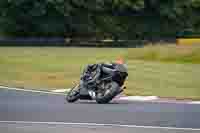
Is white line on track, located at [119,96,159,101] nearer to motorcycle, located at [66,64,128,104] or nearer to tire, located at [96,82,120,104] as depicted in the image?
motorcycle, located at [66,64,128,104]

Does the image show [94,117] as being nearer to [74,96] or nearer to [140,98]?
[74,96]

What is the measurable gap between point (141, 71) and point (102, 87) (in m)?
11.4

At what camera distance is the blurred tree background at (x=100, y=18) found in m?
62.4

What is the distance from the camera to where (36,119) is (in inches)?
580

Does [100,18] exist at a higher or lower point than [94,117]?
higher

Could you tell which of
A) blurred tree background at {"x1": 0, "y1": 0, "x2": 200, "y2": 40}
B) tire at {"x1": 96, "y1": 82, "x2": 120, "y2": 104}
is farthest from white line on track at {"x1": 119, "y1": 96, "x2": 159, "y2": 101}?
blurred tree background at {"x1": 0, "y1": 0, "x2": 200, "y2": 40}

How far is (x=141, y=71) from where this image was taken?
2931 centimetres

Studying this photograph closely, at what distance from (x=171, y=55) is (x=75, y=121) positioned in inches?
866

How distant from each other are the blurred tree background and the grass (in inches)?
817

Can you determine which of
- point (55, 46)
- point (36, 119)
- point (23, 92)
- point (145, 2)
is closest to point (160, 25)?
point (145, 2)

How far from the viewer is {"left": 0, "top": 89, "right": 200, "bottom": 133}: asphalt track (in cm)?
1317

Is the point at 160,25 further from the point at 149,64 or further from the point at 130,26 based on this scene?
the point at 149,64

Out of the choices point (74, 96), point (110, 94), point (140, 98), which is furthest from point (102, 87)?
point (140, 98)

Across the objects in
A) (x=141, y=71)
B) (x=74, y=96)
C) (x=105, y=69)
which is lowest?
(x=74, y=96)
